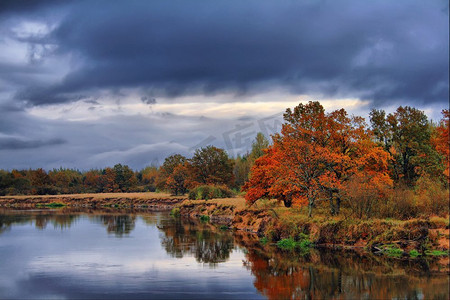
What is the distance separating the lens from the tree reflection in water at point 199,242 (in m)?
36.6

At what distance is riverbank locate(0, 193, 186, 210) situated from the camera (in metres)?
115

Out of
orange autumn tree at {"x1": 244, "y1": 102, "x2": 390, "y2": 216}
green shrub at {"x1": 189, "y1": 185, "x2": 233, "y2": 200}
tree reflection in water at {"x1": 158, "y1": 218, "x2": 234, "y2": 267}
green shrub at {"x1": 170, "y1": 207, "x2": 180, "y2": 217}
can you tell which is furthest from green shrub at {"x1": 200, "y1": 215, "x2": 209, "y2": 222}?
orange autumn tree at {"x1": 244, "y1": 102, "x2": 390, "y2": 216}

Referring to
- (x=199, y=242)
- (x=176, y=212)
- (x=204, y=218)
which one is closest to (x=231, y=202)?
(x=204, y=218)

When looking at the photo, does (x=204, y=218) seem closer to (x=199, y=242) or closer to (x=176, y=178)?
(x=199, y=242)

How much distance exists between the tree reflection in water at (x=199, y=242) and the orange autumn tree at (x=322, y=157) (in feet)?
25.8

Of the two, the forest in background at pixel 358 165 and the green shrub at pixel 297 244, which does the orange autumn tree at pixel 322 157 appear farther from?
the green shrub at pixel 297 244

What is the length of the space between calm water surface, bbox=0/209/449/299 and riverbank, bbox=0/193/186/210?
68212mm

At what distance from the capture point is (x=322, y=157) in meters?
43.8

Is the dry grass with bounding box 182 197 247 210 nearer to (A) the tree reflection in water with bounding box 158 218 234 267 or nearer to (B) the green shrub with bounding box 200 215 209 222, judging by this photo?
(B) the green shrub with bounding box 200 215 209 222

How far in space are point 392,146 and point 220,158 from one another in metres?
61.9

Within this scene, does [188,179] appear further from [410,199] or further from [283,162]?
[410,199]

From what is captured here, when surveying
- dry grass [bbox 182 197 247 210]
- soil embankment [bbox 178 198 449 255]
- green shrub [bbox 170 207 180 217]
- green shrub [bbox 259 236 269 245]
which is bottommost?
green shrub [bbox 259 236 269 245]

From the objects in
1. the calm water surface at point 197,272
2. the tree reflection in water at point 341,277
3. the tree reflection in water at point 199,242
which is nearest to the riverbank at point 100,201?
the tree reflection in water at point 199,242

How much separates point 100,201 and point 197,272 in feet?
340
